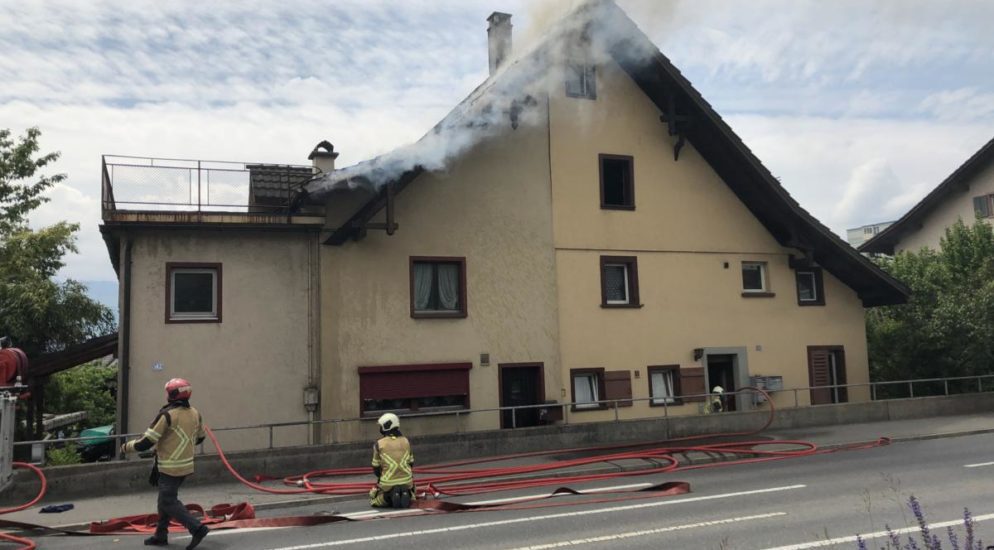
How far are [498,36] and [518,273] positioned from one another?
7.12 metres

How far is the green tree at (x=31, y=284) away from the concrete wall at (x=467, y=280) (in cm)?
986

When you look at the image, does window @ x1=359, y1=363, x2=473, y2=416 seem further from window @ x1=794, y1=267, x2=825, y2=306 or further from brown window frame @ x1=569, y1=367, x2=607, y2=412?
window @ x1=794, y1=267, x2=825, y2=306

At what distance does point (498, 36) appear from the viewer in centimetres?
2134

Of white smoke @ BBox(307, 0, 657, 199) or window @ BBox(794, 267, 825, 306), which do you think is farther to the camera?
window @ BBox(794, 267, 825, 306)

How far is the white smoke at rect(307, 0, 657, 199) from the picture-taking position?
1584 centimetres

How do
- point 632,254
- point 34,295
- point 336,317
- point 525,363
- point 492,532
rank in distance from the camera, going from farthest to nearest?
point 34,295
point 632,254
point 525,363
point 336,317
point 492,532

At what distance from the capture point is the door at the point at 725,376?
20.4 meters

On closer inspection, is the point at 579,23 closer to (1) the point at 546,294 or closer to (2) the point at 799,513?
(1) the point at 546,294

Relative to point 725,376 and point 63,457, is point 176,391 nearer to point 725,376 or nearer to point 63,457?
point 63,457

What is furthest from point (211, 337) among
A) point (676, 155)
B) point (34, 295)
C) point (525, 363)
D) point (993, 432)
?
point (993, 432)

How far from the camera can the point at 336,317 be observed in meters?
16.3

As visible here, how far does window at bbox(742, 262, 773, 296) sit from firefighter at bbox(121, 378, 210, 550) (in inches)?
619

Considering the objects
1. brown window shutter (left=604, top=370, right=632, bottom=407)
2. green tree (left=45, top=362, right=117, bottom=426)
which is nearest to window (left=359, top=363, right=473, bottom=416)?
brown window shutter (left=604, top=370, right=632, bottom=407)

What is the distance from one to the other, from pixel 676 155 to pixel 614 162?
168cm
